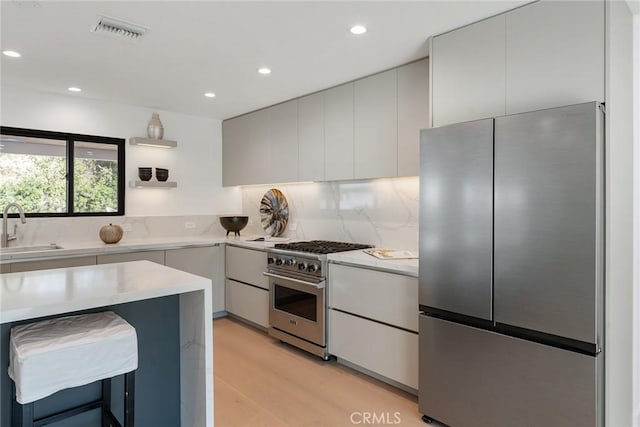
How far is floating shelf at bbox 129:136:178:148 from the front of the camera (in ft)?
13.5

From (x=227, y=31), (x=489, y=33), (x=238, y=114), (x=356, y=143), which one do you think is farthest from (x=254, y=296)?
(x=489, y=33)

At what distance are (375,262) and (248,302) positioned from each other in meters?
1.84

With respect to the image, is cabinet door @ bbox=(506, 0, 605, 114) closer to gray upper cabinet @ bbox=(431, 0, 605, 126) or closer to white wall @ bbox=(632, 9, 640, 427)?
gray upper cabinet @ bbox=(431, 0, 605, 126)

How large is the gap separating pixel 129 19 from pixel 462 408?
9.59 feet

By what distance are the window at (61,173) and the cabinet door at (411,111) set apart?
3064 mm

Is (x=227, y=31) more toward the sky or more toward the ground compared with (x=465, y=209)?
more toward the sky

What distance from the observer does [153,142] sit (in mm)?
4195

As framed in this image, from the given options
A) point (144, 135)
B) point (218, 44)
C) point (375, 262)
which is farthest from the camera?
point (144, 135)

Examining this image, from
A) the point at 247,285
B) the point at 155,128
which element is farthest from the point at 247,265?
the point at 155,128

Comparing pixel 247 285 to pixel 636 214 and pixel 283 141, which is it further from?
pixel 636 214

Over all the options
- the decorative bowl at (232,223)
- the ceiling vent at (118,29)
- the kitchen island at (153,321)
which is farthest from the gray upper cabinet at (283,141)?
the kitchen island at (153,321)

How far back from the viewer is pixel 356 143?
3270mm

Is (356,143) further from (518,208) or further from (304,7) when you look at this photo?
(518,208)

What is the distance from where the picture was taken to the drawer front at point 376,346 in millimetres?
2510
